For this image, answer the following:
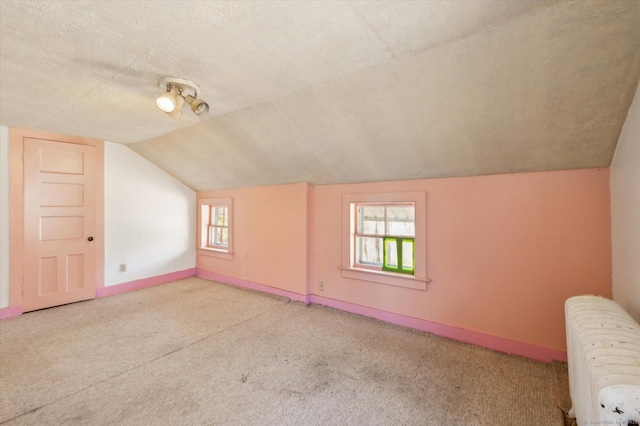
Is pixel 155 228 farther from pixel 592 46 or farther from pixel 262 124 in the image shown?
pixel 592 46

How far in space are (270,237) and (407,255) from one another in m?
2.01

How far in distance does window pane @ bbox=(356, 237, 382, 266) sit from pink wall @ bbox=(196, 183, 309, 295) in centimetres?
74

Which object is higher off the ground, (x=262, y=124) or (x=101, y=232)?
(x=262, y=124)

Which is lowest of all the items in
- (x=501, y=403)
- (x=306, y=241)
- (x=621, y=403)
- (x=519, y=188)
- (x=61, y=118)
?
(x=501, y=403)

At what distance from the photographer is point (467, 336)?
2555mm

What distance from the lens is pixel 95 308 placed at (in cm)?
349

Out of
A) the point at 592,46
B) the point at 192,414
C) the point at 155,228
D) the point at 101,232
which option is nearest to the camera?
the point at 592,46

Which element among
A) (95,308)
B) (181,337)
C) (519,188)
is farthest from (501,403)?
(95,308)

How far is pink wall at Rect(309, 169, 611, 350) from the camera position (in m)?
2.11

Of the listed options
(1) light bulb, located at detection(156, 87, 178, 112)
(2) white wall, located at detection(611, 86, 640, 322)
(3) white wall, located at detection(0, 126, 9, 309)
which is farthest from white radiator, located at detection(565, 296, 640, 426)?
(3) white wall, located at detection(0, 126, 9, 309)

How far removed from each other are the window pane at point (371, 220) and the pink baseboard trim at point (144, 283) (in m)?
3.50

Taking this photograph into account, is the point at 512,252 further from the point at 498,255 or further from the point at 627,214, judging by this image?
the point at 627,214

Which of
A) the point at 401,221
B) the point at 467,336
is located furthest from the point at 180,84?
the point at 467,336

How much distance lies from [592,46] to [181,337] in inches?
147
